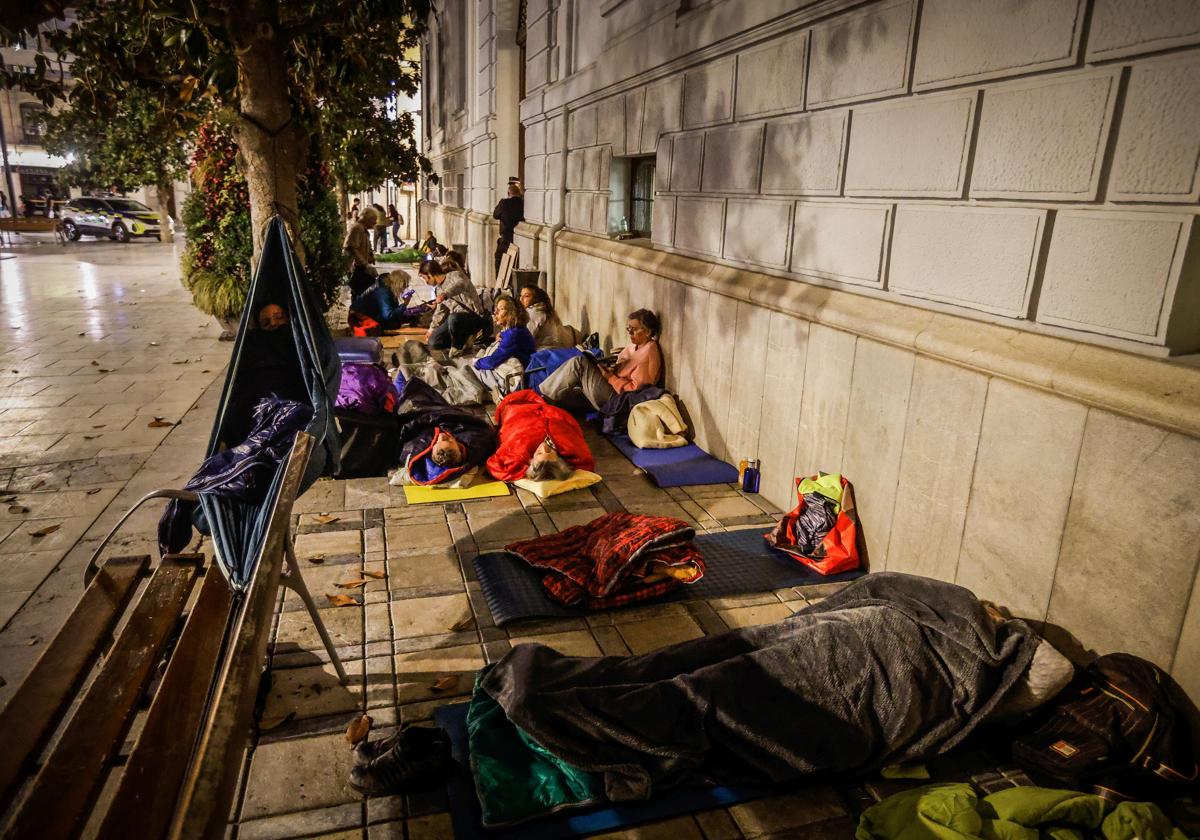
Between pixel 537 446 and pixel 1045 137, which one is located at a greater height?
pixel 1045 137

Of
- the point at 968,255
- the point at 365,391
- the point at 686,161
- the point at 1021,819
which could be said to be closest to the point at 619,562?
the point at 1021,819

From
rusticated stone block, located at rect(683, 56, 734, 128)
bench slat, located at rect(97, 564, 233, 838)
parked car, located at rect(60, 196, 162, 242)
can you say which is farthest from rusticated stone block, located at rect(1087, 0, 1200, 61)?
parked car, located at rect(60, 196, 162, 242)

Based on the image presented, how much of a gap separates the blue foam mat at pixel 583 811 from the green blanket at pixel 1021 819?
1.67ft

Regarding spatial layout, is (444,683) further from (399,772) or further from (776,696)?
(776,696)

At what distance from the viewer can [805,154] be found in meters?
5.17

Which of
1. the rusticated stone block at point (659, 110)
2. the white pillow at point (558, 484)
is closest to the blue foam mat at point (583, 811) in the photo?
the white pillow at point (558, 484)

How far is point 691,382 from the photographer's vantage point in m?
6.86

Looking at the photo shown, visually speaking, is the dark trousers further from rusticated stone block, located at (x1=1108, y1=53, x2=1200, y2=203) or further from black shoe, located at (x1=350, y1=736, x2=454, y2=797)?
rusticated stone block, located at (x1=1108, y1=53, x2=1200, y2=203)

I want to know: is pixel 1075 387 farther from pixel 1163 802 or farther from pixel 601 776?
pixel 601 776

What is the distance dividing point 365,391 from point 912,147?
4345 mm

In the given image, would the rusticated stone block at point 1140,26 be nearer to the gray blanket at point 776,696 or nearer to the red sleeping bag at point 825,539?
the gray blanket at point 776,696

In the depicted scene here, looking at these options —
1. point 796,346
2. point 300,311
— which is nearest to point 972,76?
point 796,346

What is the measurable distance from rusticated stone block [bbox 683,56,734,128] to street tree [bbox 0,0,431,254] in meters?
2.32

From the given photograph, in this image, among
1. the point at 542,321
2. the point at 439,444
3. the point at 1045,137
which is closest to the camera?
the point at 1045,137
